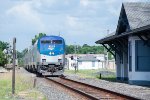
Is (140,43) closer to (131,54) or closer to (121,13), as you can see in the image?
(131,54)

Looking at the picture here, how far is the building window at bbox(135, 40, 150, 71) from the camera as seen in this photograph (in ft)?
95.5

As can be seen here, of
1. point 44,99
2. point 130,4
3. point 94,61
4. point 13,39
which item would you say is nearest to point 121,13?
point 130,4

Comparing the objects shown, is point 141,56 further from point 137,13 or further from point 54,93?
point 54,93

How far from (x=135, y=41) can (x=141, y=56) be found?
1098mm

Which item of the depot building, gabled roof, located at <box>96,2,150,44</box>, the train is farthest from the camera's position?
the train

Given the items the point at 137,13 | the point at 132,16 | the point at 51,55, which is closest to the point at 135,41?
the point at 132,16

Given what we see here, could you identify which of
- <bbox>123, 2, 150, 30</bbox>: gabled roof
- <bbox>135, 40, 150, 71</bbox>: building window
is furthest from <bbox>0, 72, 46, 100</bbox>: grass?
<bbox>123, 2, 150, 30</bbox>: gabled roof

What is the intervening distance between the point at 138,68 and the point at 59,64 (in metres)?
12.8

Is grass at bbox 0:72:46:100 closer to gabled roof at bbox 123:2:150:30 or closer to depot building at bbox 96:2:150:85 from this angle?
depot building at bbox 96:2:150:85

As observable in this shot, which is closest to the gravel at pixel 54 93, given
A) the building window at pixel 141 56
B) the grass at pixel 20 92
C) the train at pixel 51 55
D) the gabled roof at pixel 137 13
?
the grass at pixel 20 92

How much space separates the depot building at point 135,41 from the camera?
28.3m

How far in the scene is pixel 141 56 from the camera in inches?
1153

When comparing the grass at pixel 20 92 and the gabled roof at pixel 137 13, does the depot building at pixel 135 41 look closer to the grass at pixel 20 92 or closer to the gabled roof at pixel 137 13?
the gabled roof at pixel 137 13

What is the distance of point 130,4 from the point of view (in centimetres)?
3391
